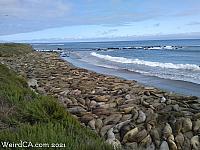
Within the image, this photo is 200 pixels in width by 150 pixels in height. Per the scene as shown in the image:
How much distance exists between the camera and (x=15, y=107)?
6.55 meters

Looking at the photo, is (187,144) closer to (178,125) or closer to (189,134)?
(189,134)

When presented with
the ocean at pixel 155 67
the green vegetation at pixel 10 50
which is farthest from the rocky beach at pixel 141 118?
the green vegetation at pixel 10 50

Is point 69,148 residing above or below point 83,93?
above

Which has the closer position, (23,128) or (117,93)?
(23,128)

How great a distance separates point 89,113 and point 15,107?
9.12 feet

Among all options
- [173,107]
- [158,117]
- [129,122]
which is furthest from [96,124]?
[173,107]

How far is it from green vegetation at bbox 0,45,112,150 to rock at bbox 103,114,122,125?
1.75 meters

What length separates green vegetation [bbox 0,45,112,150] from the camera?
425 cm

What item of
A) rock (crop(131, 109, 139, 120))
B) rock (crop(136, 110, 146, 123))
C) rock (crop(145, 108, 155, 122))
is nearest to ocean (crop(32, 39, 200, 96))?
rock (crop(145, 108, 155, 122))

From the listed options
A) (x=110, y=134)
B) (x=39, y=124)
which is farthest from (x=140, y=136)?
(x=39, y=124)

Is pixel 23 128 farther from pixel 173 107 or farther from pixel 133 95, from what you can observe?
pixel 133 95

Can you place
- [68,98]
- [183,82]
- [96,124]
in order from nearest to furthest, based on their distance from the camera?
[96,124] → [68,98] → [183,82]

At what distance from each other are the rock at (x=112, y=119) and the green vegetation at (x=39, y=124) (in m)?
1.75

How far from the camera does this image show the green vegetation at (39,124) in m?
4.25
